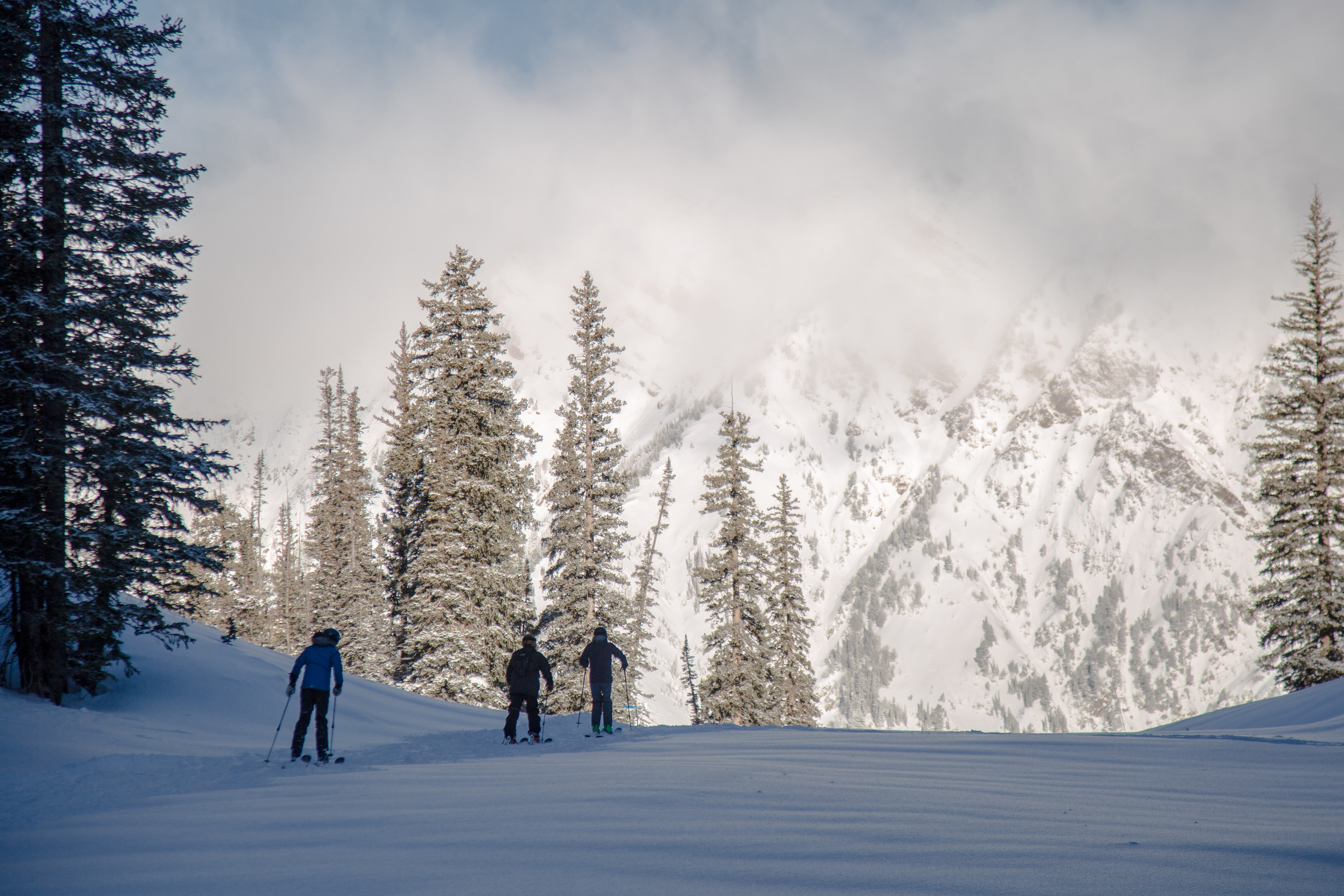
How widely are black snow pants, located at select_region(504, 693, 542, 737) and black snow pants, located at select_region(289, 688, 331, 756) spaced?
3.89 m

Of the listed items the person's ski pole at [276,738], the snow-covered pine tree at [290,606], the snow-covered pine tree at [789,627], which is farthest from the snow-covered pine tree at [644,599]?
the person's ski pole at [276,738]

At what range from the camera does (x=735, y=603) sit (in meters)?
36.8

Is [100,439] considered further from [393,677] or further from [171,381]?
[393,677]

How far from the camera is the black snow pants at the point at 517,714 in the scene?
15.8 m

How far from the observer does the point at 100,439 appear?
14.6 metres

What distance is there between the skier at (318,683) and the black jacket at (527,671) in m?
3.99

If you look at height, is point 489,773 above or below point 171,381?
below

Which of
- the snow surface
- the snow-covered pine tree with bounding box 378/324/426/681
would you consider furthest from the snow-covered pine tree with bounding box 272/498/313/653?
the snow surface

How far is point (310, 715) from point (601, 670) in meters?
6.53

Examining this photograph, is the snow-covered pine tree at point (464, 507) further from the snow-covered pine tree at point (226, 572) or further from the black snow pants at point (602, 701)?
the snow-covered pine tree at point (226, 572)

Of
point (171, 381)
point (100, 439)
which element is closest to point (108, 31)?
point (171, 381)

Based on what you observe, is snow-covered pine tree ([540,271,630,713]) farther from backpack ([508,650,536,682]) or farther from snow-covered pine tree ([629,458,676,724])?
backpack ([508,650,536,682])

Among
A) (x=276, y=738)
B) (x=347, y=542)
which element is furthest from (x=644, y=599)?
(x=276, y=738)

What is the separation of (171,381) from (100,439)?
1746mm
